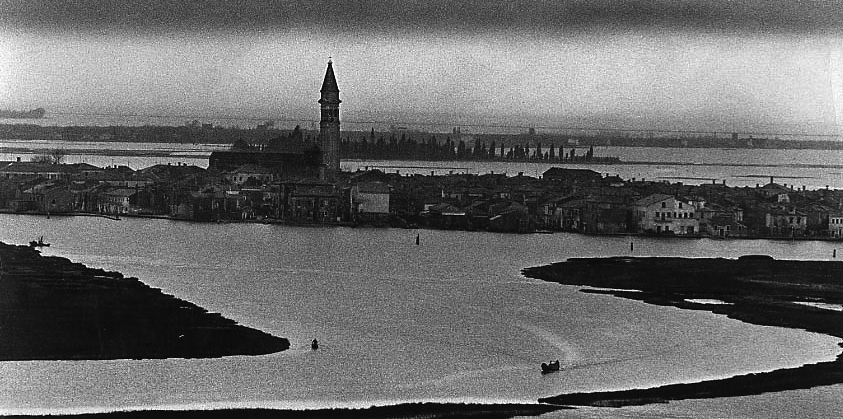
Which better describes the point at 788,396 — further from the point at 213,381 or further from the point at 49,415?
the point at 49,415

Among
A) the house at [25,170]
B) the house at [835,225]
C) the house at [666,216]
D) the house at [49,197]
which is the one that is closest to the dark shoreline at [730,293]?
the house at [666,216]

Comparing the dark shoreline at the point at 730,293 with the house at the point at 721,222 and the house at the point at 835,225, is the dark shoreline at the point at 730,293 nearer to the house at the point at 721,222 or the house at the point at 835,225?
the house at the point at 721,222

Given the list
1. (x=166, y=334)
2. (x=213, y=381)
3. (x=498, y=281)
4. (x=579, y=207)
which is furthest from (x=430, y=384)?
(x=579, y=207)

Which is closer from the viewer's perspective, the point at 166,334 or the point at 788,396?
the point at 788,396

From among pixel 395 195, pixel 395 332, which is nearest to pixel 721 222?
pixel 395 195

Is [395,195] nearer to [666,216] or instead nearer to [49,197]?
[666,216]
